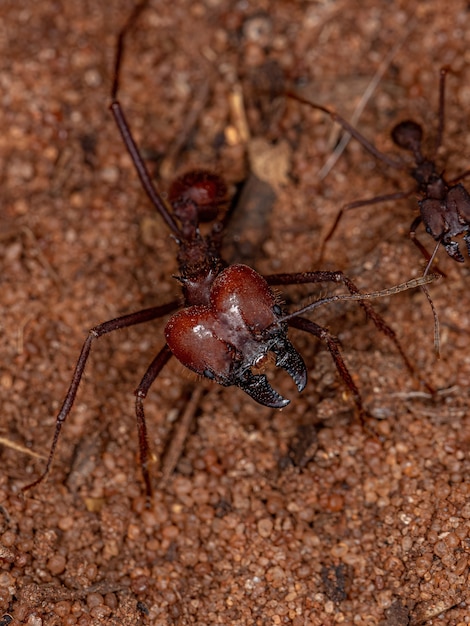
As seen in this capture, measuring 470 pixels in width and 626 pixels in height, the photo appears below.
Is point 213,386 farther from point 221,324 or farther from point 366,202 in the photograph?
point 366,202

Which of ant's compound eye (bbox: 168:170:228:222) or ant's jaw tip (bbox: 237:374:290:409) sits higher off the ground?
ant's compound eye (bbox: 168:170:228:222)

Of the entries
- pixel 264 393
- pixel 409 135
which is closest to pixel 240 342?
pixel 264 393

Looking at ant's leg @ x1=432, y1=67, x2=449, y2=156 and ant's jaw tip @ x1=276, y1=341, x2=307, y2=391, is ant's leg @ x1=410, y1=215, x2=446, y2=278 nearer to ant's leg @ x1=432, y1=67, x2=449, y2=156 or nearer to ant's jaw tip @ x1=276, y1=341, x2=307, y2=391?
ant's leg @ x1=432, y1=67, x2=449, y2=156

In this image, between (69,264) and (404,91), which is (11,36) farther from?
(404,91)

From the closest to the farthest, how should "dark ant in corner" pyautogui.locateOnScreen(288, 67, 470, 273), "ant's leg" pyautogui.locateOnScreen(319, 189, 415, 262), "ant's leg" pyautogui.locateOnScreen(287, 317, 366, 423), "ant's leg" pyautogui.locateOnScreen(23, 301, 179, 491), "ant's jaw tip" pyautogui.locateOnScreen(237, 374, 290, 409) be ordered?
1. "ant's jaw tip" pyautogui.locateOnScreen(237, 374, 290, 409)
2. "ant's leg" pyautogui.locateOnScreen(287, 317, 366, 423)
3. "ant's leg" pyautogui.locateOnScreen(23, 301, 179, 491)
4. "dark ant in corner" pyautogui.locateOnScreen(288, 67, 470, 273)
5. "ant's leg" pyautogui.locateOnScreen(319, 189, 415, 262)

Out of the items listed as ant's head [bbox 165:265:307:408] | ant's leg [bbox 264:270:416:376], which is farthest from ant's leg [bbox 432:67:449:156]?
ant's head [bbox 165:265:307:408]

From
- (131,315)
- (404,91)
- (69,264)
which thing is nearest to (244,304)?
(131,315)
